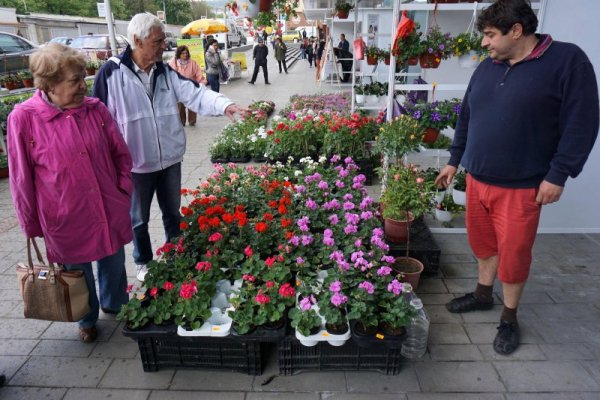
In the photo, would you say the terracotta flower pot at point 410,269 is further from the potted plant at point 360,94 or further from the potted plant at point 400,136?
the potted plant at point 360,94

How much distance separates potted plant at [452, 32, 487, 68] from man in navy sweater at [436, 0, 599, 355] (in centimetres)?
155

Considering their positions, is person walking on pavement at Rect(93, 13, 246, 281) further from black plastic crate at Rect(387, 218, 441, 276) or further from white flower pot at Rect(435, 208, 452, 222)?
white flower pot at Rect(435, 208, 452, 222)

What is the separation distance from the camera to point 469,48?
12.8 ft

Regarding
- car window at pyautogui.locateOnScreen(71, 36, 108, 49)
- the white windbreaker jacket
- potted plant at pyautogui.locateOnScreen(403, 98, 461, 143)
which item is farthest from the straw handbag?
car window at pyautogui.locateOnScreen(71, 36, 108, 49)

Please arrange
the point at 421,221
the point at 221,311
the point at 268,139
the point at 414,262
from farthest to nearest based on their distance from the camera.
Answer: the point at 268,139, the point at 421,221, the point at 414,262, the point at 221,311

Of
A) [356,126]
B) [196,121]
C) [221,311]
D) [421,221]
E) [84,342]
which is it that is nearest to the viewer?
[221,311]

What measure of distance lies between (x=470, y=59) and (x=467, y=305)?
7.96 feet

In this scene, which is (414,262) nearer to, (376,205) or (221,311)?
(376,205)

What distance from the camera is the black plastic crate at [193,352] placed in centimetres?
234

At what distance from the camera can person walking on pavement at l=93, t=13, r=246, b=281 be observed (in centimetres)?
271

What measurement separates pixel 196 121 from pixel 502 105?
8.81 m

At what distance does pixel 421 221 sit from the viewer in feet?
12.6

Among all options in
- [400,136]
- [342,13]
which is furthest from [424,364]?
[342,13]

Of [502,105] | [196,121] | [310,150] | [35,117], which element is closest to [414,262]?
[502,105]
